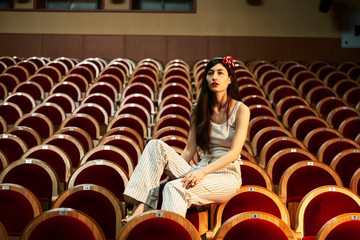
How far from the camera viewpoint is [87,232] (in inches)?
34.9

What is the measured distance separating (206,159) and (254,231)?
1.04ft

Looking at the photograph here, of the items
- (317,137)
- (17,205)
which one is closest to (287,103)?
(317,137)

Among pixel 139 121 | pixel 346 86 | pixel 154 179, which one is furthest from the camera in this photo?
→ pixel 346 86

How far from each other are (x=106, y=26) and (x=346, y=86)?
2255mm

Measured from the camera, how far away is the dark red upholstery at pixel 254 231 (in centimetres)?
88

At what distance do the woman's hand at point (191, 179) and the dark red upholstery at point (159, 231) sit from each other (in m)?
0.15

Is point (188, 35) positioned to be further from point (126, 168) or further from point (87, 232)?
point (87, 232)

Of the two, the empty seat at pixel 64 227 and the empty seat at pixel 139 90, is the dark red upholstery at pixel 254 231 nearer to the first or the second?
the empty seat at pixel 64 227

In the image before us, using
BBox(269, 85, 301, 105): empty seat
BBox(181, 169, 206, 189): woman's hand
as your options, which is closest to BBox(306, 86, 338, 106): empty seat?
BBox(269, 85, 301, 105): empty seat

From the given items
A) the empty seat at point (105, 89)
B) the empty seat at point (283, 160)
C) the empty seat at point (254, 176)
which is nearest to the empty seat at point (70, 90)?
the empty seat at point (105, 89)

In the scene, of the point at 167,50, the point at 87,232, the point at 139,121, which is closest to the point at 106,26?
the point at 167,50

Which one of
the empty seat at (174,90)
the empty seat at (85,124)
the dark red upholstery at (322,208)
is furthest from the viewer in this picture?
the empty seat at (174,90)

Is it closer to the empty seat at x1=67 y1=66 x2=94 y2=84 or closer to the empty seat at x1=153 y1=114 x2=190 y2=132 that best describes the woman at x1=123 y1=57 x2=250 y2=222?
the empty seat at x1=153 y1=114 x2=190 y2=132

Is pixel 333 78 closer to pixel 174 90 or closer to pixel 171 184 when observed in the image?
pixel 174 90
